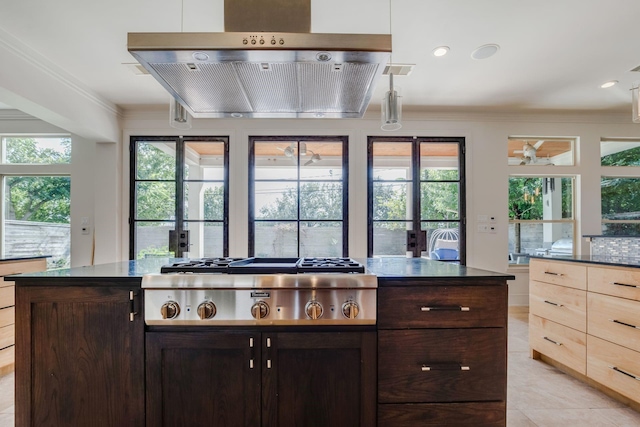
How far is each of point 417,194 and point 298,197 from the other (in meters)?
1.60

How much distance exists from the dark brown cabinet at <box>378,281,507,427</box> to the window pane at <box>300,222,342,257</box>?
8.43 feet

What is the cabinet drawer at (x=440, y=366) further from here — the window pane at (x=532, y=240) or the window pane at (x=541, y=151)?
the window pane at (x=541, y=151)

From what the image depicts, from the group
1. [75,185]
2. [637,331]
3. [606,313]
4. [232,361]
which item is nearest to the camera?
[232,361]

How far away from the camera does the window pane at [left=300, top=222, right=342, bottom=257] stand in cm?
388

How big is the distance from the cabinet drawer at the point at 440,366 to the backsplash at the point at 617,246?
1.82 meters

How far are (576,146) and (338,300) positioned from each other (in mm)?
4568

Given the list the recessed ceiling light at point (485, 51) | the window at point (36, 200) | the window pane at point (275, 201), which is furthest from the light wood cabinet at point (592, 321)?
the window at point (36, 200)

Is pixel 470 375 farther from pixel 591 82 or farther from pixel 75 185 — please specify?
pixel 75 185

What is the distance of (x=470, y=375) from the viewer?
1305 millimetres

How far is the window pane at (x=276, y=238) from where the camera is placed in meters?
3.88

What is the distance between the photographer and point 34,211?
3900 millimetres

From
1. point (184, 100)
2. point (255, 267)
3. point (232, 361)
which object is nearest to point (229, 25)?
point (184, 100)

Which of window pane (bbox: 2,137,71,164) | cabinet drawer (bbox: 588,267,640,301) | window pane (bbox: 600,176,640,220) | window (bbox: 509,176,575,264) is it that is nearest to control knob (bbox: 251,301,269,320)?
cabinet drawer (bbox: 588,267,640,301)

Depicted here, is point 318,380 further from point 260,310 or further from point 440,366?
point 440,366
